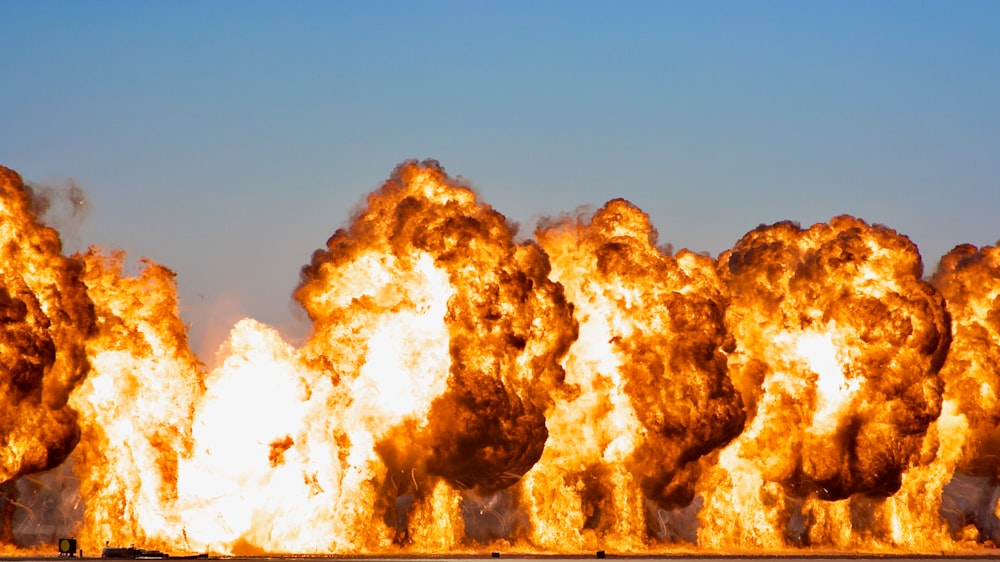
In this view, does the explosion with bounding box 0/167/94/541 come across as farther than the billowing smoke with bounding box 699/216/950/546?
No

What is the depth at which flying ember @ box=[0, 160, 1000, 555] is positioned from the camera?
486ft

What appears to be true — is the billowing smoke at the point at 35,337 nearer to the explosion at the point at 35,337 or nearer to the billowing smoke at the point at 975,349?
the explosion at the point at 35,337

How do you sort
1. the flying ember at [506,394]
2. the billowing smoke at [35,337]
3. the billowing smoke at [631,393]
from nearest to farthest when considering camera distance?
1. the billowing smoke at [35,337]
2. the flying ember at [506,394]
3. the billowing smoke at [631,393]

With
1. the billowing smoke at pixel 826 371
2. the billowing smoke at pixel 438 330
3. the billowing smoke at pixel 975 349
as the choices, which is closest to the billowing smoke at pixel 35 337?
the billowing smoke at pixel 438 330

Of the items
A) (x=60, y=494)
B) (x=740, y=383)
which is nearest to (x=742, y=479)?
(x=740, y=383)

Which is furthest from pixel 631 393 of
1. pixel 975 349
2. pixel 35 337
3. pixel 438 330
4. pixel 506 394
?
pixel 35 337

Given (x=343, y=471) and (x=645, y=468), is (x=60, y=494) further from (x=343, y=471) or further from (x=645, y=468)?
(x=645, y=468)

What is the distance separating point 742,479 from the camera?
555 ft

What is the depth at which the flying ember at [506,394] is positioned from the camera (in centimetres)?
14825

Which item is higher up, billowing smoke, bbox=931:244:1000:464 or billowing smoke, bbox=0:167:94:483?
billowing smoke, bbox=931:244:1000:464

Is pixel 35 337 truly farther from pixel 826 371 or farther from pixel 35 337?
pixel 826 371

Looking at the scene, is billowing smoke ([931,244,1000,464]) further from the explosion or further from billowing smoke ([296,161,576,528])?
the explosion

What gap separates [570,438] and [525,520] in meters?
5.77

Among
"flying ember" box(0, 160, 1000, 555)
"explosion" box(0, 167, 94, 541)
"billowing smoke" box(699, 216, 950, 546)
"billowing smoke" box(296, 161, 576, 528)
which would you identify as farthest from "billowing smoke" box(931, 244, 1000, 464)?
"explosion" box(0, 167, 94, 541)
